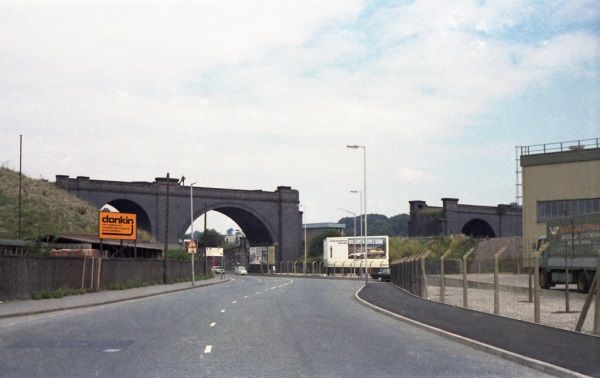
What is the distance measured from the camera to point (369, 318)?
23.8 metres

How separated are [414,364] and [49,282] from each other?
29183 mm

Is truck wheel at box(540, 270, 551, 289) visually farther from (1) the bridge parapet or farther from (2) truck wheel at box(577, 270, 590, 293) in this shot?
(1) the bridge parapet

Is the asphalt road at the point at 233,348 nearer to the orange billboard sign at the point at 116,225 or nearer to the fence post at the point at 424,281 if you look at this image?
the fence post at the point at 424,281

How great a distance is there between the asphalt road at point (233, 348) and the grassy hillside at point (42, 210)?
57.5m

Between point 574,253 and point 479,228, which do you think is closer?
point 574,253

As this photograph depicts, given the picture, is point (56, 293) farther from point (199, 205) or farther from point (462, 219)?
point (462, 219)

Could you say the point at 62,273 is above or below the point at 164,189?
below

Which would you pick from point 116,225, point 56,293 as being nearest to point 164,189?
point 116,225

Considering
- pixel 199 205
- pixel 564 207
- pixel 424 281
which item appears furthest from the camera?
pixel 199 205

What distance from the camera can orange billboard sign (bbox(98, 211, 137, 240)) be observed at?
58219mm

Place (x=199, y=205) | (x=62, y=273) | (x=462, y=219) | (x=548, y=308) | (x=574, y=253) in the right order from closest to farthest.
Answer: (x=548, y=308) → (x=574, y=253) → (x=62, y=273) → (x=199, y=205) → (x=462, y=219)

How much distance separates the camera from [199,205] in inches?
4240

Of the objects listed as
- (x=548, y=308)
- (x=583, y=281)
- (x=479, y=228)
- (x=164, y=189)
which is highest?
(x=164, y=189)

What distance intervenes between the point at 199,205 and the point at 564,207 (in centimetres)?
5702
